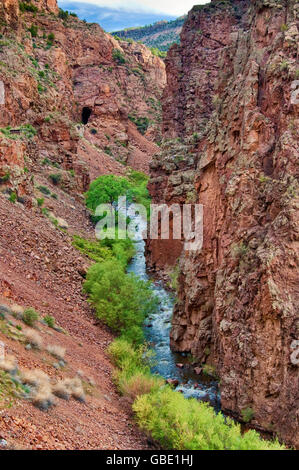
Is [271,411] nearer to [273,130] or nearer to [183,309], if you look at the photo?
[183,309]

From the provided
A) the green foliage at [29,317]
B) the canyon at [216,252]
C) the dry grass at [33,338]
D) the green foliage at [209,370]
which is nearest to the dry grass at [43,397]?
the canyon at [216,252]

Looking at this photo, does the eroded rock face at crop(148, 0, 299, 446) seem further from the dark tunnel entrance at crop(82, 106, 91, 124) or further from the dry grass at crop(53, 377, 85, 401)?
the dark tunnel entrance at crop(82, 106, 91, 124)

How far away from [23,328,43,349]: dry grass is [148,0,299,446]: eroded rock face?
289 inches

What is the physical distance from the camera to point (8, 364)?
15.1 meters

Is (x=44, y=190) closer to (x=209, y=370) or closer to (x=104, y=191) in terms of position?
(x=104, y=191)

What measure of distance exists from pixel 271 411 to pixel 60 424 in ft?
26.2

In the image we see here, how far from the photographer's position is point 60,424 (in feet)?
46.4

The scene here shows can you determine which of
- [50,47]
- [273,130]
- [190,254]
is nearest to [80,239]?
[190,254]

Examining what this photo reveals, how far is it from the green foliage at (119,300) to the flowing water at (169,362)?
1440 millimetres

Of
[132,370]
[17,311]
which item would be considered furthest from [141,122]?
[17,311]

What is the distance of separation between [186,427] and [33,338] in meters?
6.92

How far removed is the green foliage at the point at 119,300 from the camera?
26.3 m

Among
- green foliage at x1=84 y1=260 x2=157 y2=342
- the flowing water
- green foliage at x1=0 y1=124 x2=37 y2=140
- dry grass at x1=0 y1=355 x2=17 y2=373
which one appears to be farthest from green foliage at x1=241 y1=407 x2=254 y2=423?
green foliage at x1=0 y1=124 x2=37 y2=140

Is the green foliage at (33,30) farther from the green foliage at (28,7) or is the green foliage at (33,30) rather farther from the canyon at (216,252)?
the canyon at (216,252)
